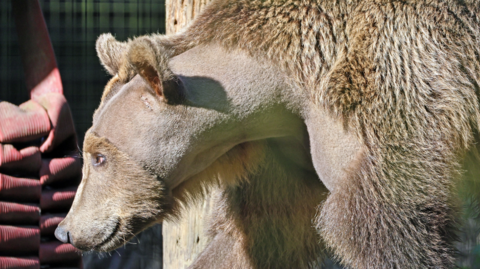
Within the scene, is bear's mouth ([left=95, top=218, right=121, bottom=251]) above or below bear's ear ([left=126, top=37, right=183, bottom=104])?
below

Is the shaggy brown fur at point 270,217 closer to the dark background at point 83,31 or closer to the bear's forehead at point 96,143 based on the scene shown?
the bear's forehead at point 96,143

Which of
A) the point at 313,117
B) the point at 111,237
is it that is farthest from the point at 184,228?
the point at 313,117

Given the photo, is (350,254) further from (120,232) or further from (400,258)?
(120,232)

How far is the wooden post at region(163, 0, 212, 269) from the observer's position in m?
3.01

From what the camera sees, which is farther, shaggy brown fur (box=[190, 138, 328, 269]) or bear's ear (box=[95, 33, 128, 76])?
shaggy brown fur (box=[190, 138, 328, 269])

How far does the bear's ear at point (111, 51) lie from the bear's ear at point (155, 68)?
29 cm

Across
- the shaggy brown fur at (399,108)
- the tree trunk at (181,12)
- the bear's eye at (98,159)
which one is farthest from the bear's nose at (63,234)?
the tree trunk at (181,12)

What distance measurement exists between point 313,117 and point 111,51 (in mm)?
925

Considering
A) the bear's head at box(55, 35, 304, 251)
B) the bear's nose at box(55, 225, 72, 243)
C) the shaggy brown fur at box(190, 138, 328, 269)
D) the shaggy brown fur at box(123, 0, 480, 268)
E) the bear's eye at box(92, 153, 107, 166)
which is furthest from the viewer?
the shaggy brown fur at box(190, 138, 328, 269)

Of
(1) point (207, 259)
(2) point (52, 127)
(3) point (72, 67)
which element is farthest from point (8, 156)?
(3) point (72, 67)

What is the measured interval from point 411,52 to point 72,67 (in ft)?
13.4

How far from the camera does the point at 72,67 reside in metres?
5.40

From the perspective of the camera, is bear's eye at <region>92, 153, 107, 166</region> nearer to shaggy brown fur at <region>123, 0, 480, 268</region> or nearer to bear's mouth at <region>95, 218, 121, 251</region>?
bear's mouth at <region>95, 218, 121, 251</region>

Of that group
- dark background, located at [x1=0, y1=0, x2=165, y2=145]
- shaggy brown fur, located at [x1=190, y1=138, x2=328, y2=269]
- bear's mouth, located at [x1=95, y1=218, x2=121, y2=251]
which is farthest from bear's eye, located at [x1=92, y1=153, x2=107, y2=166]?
dark background, located at [x1=0, y1=0, x2=165, y2=145]
